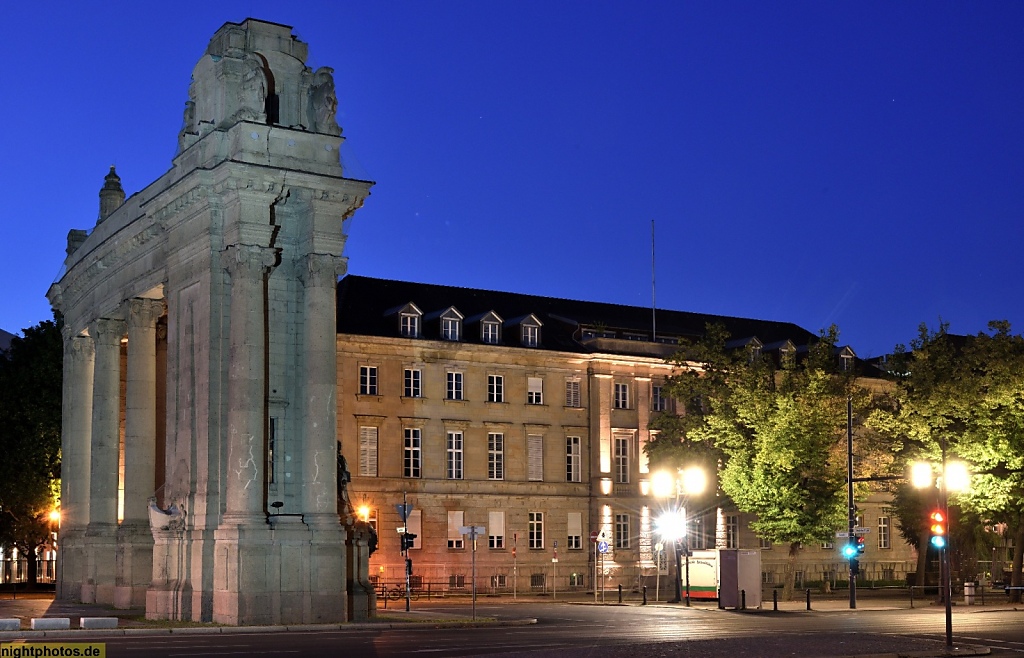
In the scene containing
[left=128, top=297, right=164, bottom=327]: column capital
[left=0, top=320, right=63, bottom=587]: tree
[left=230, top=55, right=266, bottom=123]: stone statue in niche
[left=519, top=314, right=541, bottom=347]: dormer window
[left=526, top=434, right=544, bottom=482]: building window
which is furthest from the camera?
[left=519, top=314, right=541, bottom=347]: dormer window

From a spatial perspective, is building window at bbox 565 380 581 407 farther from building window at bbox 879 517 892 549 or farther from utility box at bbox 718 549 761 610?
utility box at bbox 718 549 761 610

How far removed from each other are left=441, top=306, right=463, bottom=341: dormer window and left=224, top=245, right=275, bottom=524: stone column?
38405mm

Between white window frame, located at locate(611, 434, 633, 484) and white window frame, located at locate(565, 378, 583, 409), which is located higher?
white window frame, located at locate(565, 378, 583, 409)

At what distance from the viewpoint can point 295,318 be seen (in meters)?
42.6

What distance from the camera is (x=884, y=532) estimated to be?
93750 mm

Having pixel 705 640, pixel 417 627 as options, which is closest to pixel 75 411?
pixel 417 627

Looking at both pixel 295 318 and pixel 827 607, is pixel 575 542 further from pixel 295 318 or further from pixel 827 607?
pixel 295 318

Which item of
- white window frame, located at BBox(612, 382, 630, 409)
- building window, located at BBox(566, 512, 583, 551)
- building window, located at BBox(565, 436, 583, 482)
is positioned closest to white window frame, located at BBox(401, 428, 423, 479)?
building window, located at BBox(565, 436, 583, 482)

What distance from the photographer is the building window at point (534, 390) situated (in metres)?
81.8

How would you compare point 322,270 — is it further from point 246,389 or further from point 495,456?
point 495,456

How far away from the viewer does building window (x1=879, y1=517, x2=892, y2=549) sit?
9331cm

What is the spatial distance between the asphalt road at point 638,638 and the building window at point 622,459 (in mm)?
34802

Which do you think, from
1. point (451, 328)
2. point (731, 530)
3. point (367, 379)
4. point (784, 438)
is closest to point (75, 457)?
point (367, 379)

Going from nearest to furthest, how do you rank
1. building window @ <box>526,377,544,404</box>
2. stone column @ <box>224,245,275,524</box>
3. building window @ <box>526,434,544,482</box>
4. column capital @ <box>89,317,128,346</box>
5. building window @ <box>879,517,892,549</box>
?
stone column @ <box>224,245,275,524</box> → column capital @ <box>89,317,128,346</box> → building window @ <box>526,434,544,482</box> → building window @ <box>526,377,544,404</box> → building window @ <box>879,517,892,549</box>
